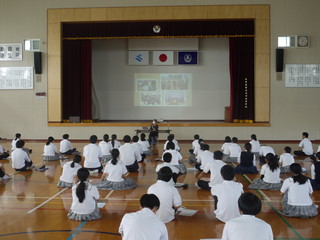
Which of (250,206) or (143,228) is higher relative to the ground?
(250,206)

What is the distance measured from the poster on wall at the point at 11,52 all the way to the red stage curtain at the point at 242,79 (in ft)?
32.2

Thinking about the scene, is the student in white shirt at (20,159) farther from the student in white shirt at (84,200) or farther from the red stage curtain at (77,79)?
the red stage curtain at (77,79)

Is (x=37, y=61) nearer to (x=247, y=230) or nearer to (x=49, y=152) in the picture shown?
(x=49, y=152)

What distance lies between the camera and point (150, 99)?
2012 cm

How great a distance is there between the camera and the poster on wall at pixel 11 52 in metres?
17.1

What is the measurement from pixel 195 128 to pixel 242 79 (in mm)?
3189

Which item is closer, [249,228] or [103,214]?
[249,228]

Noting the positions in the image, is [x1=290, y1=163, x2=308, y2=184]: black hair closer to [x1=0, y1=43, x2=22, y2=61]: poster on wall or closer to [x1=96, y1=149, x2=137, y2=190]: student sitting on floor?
[x1=96, y1=149, x2=137, y2=190]: student sitting on floor

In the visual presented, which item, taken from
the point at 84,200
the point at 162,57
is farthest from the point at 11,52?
the point at 84,200

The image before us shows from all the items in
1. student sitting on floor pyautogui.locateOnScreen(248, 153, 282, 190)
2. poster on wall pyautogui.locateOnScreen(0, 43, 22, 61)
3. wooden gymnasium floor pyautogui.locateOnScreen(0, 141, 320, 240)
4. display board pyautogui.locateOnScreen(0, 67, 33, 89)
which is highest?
poster on wall pyautogui.locateOnScreen(0, 43, 22, 61)

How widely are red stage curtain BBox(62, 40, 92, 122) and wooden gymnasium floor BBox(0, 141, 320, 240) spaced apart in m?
8.92

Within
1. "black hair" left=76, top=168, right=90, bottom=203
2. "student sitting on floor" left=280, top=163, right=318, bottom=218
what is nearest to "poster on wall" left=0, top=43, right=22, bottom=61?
"black hair" left=76, top=168, right=90, bottom=203

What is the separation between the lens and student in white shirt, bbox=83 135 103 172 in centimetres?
902

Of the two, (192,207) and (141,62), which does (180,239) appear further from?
(141,62)
